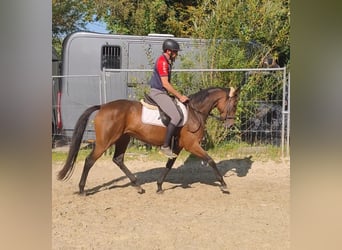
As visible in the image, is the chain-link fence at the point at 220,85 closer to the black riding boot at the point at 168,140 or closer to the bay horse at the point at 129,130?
the bay horse at the point at 129,130

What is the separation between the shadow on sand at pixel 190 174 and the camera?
4848mm

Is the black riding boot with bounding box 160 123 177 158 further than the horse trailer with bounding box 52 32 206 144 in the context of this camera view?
No

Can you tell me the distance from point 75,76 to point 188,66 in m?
1.73

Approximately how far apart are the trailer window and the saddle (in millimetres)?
2872

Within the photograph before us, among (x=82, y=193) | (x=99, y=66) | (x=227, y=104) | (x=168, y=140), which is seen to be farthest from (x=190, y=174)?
(x=99, y=66)

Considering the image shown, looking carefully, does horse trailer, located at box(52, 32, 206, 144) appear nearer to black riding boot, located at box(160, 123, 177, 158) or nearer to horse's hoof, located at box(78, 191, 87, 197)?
horse's hoof, located at box(78, 191, 87, 197)

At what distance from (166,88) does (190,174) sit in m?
1.63

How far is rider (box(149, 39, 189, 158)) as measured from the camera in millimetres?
4117

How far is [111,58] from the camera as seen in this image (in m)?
7.09

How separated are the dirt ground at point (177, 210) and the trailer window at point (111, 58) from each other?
6.15 ft

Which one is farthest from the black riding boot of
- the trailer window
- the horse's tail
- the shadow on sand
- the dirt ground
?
the trailer window

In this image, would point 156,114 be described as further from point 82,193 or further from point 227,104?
point 82,193
